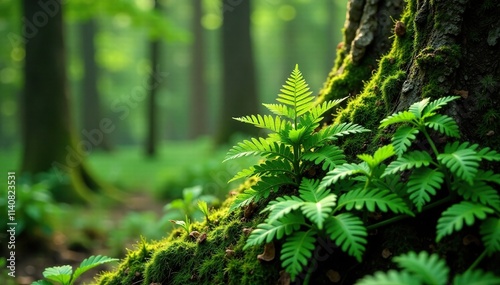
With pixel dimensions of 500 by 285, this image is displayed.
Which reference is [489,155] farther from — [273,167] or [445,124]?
[273,167]

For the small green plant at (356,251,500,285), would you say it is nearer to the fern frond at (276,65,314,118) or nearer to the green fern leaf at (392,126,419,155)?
the green fern leaf at (392,126,419,155)

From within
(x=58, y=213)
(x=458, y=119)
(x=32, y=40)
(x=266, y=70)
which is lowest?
(x=458, y=119)

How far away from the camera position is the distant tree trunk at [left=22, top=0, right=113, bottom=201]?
338 inches

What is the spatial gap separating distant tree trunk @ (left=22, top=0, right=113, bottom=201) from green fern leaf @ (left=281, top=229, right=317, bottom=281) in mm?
7166

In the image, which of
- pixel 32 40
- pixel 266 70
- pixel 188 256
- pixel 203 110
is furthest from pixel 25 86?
pixel 266 70

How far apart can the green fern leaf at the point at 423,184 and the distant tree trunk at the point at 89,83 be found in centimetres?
2206

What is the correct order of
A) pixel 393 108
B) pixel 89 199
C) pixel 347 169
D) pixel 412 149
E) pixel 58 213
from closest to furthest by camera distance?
pixel 347 169, pixel 412 149, pixel 393 108, pixel 58 213, pixel 89 199

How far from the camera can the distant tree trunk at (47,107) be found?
8.59 metres

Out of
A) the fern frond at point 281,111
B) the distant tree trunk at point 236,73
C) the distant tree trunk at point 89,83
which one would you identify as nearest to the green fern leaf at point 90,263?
the fern frond at point 281,111

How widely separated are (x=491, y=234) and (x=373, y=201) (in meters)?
0.49

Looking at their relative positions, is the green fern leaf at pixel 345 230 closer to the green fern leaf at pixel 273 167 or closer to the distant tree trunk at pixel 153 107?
the green fern leaf at pixel 273 167

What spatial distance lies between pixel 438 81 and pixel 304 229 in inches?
44.2

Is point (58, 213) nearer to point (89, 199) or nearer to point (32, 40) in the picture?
point (89, 199)

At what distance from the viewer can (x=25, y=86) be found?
878 centimetres
